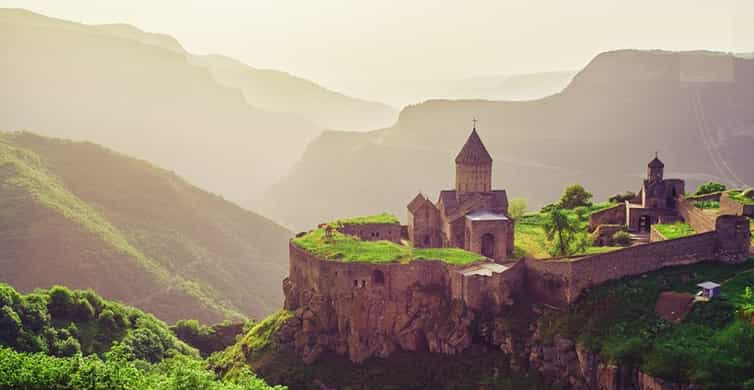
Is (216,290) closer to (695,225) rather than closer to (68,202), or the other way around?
(68,202)

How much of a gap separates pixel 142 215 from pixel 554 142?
101897 mm

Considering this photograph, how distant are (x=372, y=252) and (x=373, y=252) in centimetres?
6

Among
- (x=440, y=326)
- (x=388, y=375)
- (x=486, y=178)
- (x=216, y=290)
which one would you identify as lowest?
(x=216, y=290)

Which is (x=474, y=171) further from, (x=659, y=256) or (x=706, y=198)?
(x=659, y=256)

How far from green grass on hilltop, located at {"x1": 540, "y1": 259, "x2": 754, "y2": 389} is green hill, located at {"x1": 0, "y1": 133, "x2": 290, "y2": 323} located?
2369 inches

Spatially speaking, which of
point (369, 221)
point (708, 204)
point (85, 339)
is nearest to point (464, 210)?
point (369, 221)

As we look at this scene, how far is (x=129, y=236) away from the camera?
97375mm

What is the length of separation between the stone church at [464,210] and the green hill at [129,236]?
42.2 metres

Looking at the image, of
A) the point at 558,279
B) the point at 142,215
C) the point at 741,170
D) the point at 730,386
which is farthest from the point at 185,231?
the point at 741,170

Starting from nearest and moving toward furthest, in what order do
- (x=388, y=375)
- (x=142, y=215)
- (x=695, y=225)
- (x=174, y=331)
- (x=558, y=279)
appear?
(x=558, y=279)
(x=388, y=375)
(x=695, y=225)
(x=174, y=331)
(x=142, y=215)

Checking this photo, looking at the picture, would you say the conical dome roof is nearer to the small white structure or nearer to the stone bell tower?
the stone bell tower

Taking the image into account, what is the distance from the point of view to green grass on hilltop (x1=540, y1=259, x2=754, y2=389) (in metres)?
26.5

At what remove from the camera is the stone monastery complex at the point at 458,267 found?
3534cm

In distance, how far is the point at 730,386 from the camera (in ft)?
83.4
